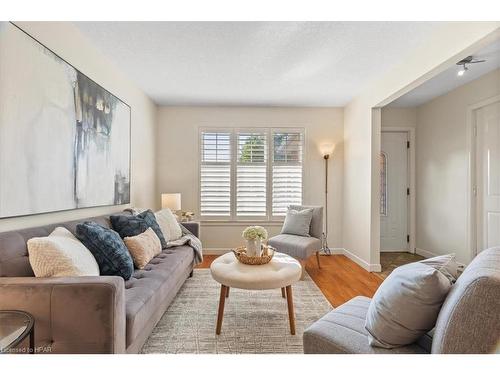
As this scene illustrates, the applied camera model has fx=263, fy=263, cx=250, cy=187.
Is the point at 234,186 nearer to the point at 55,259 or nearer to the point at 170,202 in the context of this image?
the point at 170,202

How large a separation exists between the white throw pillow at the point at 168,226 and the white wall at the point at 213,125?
128 centimetres

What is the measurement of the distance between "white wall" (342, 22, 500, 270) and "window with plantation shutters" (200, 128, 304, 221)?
841mm

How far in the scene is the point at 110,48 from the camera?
8.54ft

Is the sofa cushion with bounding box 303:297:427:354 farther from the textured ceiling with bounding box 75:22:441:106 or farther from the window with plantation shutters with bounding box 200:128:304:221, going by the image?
the window with plantation shutters with bounding box 200:128:304:221

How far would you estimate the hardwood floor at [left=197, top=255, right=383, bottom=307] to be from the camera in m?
2.84

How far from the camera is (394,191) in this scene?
458 cm

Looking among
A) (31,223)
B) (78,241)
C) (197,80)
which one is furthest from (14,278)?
(197,80)

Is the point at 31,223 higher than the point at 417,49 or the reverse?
the reverse

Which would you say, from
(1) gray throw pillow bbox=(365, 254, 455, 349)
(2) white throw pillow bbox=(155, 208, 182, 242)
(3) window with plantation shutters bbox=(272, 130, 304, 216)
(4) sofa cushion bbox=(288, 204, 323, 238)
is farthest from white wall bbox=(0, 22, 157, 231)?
(4) sofa cushion bbox=(288, 204, 323, 238)

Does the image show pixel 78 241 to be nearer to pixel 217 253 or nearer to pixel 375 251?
pixel 217 253

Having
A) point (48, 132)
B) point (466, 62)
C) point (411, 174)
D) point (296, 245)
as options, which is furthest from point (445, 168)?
point (48, 132)

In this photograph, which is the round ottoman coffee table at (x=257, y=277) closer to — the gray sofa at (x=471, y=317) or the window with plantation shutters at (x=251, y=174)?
the gray sofa at (x=471, y=317)
